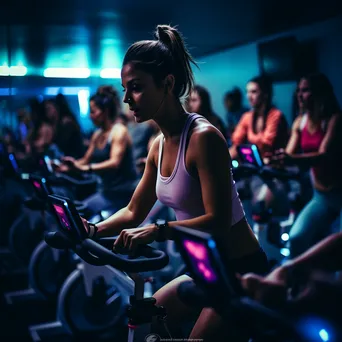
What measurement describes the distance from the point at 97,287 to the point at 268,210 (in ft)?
4.20

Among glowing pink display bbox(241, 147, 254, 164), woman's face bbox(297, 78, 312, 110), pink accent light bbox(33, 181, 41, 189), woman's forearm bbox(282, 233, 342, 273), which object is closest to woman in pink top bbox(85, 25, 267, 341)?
woman's forearm bbox(282, 233, 342, 273)

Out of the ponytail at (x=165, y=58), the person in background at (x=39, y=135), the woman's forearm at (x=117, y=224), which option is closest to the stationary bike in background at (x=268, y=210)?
the woman's forearm at (x=117, y=224)

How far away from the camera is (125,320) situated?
409 cm

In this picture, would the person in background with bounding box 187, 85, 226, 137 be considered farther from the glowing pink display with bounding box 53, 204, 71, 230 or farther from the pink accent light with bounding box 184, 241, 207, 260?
the pink accent light with bounding box 184, 241, 207, 260

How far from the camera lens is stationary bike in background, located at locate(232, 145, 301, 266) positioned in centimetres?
362

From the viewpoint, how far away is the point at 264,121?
15.1 ft

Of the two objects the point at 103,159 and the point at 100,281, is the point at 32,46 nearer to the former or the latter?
the point at 103,159

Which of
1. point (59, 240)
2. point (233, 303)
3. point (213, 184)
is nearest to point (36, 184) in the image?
point (59, 240)

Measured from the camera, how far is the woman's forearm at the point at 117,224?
2.23 m

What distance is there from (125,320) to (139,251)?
2315 mm

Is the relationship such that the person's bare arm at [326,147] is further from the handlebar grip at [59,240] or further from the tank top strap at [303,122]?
the handlebar grip at [59,240]

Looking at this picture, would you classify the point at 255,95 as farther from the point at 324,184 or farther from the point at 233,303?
the point at 233,303

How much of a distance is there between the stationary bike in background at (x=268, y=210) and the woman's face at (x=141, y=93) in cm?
157

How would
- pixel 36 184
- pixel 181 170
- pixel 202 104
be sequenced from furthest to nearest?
pixel 202 104 → pixel 36 184 → pixel 181 170
